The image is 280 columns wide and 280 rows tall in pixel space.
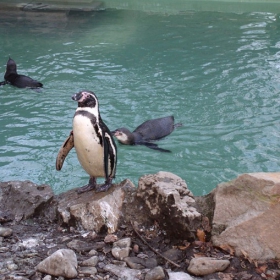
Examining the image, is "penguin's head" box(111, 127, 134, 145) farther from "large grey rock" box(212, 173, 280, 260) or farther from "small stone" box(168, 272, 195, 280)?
"small stone" box(168, 272, 195, 280)

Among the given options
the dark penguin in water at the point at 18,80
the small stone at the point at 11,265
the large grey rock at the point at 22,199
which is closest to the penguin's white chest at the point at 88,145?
the large grey rock at the point at 22,199

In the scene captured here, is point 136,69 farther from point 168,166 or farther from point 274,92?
point 168,166

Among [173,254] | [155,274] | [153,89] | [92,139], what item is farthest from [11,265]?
[153,89]

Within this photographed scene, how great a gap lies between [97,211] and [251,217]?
921mm

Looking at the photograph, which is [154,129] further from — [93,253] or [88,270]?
[88,270]

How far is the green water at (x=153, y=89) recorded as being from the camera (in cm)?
516

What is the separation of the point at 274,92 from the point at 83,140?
444 cm

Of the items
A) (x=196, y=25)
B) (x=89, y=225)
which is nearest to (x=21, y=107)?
(x=89, y=225)

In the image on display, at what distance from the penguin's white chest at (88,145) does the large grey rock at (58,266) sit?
99 cm

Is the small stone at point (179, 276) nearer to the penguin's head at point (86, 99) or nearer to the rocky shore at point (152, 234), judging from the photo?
the rocky shore at point (152, 234)

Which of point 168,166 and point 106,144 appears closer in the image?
point 106,144

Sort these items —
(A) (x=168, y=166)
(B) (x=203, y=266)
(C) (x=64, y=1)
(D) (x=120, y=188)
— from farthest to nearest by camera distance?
(C) (x=64, y=1)
(A) (x=168, y=166)
(D) (x=120, y=188)
(B) (x=203, y=266)

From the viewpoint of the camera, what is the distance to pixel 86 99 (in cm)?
328

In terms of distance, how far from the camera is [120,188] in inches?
127
